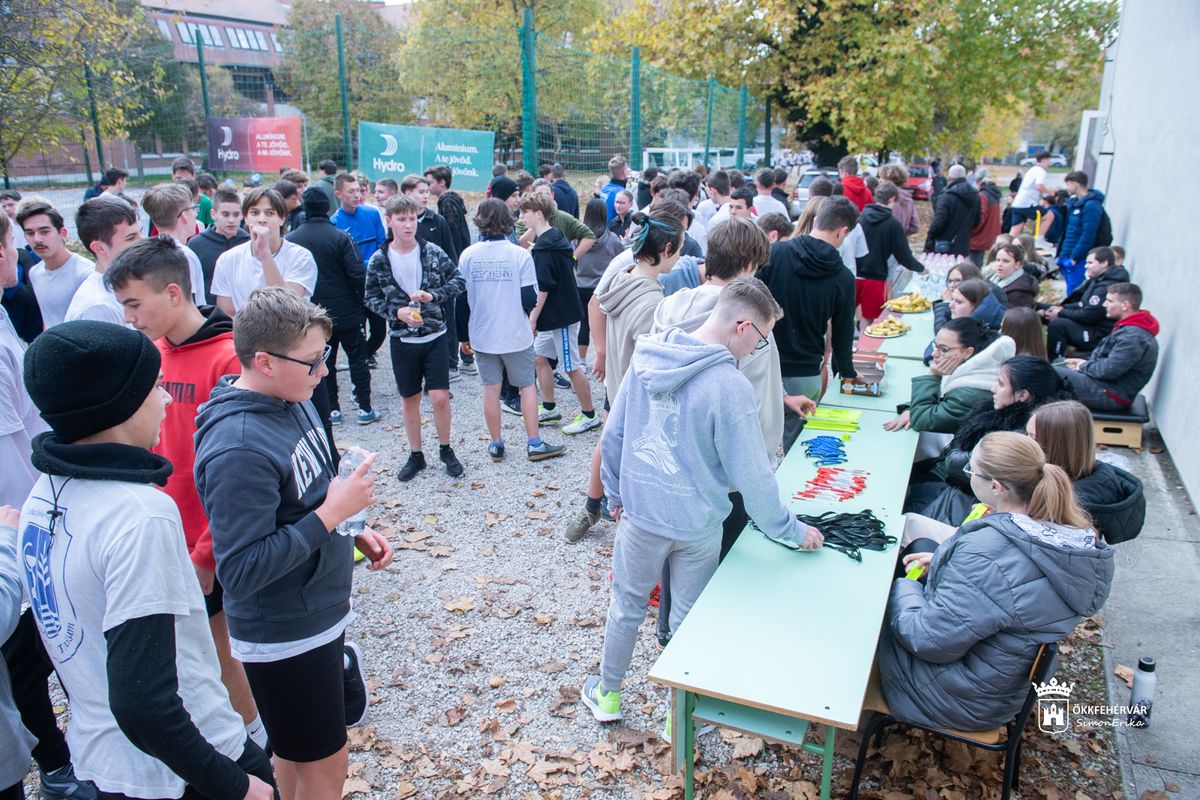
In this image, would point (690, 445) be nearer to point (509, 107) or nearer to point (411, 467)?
point (411, 467)

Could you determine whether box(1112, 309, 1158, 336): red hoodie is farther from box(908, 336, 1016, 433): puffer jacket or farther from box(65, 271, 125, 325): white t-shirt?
box(65, 271, 125, 325): white t-shirt

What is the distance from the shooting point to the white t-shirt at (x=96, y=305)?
3.42m

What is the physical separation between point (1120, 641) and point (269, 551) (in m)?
4.22

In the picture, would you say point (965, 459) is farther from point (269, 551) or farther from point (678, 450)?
point (269, 551)

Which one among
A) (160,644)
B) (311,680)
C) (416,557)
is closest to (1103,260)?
(416,557)

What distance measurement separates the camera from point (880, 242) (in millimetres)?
7953

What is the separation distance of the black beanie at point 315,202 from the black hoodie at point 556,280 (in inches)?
67.1

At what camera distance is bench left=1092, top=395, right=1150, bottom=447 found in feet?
21.9

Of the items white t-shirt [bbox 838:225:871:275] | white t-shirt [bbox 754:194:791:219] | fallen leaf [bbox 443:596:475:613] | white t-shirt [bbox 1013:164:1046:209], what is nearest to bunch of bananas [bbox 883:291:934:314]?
white t-shirt [bbox 838:225:871:275]

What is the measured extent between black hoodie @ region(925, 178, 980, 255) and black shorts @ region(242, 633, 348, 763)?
34.5 ft

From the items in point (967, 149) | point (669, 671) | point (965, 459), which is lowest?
point (669, 671)

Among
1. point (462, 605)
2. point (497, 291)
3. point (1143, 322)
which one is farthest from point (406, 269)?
point (1143, 322)

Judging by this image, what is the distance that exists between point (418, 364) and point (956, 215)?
8.26 m

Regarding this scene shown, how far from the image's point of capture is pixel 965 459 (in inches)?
158
